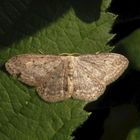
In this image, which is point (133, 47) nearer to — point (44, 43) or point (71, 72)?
point (71, 72)

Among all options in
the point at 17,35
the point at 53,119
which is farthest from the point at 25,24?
the point at 53,119

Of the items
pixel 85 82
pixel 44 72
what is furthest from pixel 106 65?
pixel 44 72

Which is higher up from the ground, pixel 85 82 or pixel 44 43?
pixel 44 43

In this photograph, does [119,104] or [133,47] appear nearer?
[133,47]

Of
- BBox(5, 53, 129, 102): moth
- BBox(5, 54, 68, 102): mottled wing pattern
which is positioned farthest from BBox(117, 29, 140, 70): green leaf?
BBox(5, 54, 68, 102): mottled wing pattern

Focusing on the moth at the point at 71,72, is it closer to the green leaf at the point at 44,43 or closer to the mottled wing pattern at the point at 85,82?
the mottled wing pattern at the point at 85,82

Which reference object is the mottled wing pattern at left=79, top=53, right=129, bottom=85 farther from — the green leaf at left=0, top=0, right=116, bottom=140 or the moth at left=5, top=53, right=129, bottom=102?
the green leaf at left=0, top=0, right=116, bottom=140
